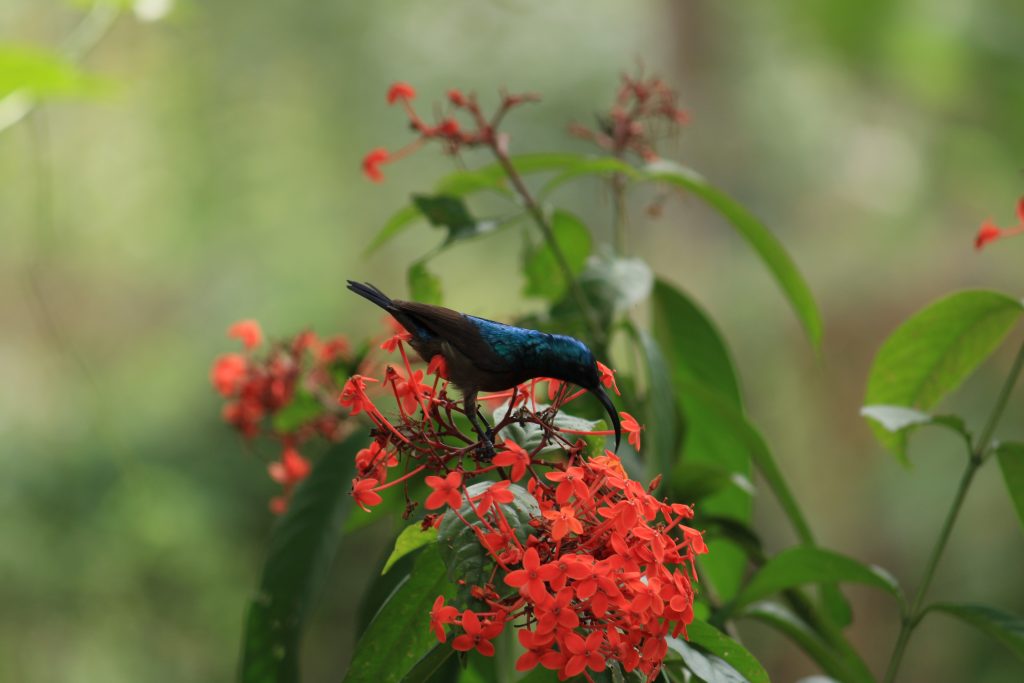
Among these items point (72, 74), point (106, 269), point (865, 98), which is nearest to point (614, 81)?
point (865, 98)

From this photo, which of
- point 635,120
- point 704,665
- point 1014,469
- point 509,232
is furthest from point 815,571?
point 509,232

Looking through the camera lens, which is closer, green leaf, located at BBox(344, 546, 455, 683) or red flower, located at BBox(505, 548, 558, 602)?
red flower, located at BBox(505, 548, 558, 602)

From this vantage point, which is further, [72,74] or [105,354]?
[105,354]

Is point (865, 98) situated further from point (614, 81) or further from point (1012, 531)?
point (1012, 531)

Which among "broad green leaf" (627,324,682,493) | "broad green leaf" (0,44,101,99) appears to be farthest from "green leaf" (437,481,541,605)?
"broad green leaf" (0,44,101,99)

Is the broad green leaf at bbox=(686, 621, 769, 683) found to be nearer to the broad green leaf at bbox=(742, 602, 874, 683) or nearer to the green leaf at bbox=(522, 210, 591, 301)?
the broad green leaf at bbox=(742, 602, 874, 683)

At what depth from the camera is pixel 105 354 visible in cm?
434

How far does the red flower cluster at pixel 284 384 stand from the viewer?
1115mm

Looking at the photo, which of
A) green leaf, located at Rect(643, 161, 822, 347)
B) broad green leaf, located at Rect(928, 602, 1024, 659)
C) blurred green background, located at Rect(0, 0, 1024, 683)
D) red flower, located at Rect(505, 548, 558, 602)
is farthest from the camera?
blurred green background, located at Rect(0, 0, 1024, 683)

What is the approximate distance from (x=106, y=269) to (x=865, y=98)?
347cm

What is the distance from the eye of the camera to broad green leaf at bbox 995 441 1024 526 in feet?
2.76

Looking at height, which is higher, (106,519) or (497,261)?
(497,261)

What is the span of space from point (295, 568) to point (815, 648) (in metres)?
0.47

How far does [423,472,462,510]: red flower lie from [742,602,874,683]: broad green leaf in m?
0.48
